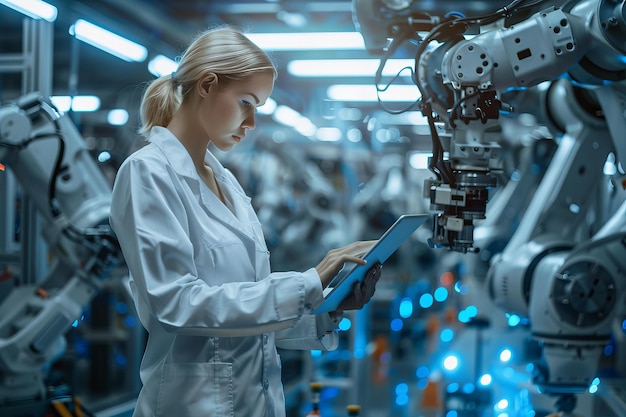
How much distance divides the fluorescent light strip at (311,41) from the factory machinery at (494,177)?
6.81 ft

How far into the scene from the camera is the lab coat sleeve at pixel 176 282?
1.79 meters

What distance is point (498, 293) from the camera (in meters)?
4.64

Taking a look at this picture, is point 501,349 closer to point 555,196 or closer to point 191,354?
point 555,196

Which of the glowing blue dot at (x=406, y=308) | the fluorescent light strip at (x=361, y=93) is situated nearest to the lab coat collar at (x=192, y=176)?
the fluorescent light strip at (x=361, y=93)

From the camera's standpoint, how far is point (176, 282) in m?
1.80

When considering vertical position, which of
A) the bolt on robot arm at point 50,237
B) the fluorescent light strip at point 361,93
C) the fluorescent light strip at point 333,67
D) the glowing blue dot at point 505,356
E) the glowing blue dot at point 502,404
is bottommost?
the glowing blue dot at point 505,356

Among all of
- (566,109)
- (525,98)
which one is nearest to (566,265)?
(566,109)

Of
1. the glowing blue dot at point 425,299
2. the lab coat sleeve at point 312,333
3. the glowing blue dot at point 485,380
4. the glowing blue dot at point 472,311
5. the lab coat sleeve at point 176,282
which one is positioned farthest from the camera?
the glowing blue dot at point 425,299

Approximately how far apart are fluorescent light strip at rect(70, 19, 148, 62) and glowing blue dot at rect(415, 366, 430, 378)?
218 inches

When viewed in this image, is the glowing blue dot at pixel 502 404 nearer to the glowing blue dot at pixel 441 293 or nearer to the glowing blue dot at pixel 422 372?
the glowing blue dot at pixel 422 372

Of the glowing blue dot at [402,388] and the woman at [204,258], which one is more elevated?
the woman at [204,258]

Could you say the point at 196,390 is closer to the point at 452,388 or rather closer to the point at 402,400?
the point at 452,388

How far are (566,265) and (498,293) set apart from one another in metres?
0.84

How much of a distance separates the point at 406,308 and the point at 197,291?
9.52 metres
